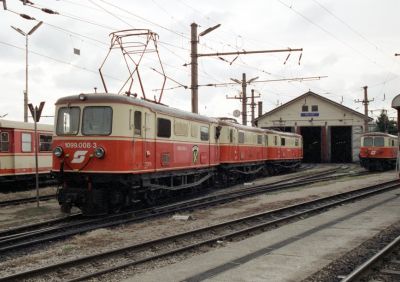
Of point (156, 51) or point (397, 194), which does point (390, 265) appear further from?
point (397, 194)

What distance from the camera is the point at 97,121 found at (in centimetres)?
1300

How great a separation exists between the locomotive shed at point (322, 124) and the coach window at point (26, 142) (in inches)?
1411

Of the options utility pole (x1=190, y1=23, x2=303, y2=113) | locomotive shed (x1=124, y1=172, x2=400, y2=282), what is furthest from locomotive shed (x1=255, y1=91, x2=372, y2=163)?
locomotive shed (x1=124, y1=172, x2=400, y2=282)

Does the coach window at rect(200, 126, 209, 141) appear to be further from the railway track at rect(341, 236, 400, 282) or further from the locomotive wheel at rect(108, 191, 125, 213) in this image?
the railway track at rect(341, 236, 400, 282)

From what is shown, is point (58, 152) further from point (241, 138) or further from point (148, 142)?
point (241, 138)

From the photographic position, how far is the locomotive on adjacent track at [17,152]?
19.6 metres

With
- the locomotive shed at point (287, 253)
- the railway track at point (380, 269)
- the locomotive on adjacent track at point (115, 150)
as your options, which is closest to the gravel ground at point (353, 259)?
the locomotive shed at point (287, 253)

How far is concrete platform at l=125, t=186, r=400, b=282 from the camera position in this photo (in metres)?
7.08

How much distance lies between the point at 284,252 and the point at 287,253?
0.09m

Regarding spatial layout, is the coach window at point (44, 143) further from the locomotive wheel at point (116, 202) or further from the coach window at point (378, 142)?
the coach window at point (378, 142)

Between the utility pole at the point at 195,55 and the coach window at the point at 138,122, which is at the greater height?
the utility pole at the point at 195,55

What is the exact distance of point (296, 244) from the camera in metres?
9.27

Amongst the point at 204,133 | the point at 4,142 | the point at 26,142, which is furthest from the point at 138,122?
the point at 26,142

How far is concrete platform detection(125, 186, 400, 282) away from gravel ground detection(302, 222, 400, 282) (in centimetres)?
13
